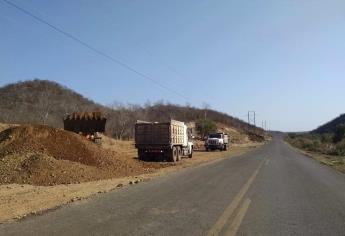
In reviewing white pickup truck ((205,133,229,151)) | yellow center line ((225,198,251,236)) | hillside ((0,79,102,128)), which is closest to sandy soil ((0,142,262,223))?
yellow center line ((225,198,251,236))

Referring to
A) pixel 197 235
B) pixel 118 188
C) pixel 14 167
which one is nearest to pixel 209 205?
pixel 197 235

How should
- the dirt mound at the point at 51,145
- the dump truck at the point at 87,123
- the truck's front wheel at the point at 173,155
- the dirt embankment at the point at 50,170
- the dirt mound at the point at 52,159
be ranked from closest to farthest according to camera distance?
the dirt embankment at the point at 50,170
the dirt mound at the point at 52,159
the dirt mound at the point at 51,145
the truck's front wheel at the point at 173,155
the dump truck at the point at 87,123

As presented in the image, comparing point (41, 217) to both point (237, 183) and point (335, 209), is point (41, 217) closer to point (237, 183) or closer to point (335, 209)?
point (335, 209)

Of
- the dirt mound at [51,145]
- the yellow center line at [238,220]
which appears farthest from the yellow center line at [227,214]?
the dirt mound at [51,145]

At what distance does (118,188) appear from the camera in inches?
672

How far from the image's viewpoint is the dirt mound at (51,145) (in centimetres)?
2332

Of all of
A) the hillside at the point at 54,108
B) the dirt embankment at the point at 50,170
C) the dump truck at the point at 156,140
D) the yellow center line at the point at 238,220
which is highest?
the hillside at the point at 54,108

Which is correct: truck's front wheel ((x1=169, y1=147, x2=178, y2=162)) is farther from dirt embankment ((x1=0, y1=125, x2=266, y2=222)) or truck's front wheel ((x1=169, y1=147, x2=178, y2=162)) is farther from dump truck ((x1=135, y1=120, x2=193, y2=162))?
dirt embankment ((x1=0, y1=125, x2=266, y2=222))

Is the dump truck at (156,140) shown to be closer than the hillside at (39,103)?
Yes

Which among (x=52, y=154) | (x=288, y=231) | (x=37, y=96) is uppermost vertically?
(x=37, y=96)

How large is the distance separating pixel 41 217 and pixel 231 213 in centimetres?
408

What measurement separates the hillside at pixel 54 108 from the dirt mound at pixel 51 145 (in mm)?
42308

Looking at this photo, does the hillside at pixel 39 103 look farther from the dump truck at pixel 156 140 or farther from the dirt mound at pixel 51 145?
the dirt mound at pixel 51 145

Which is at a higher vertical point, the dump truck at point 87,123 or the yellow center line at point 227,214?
the dump truck at point 87,123
